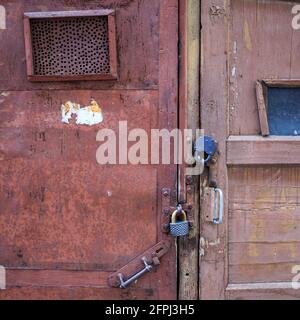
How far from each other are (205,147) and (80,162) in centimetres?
54

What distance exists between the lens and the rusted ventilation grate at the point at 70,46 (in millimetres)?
1646

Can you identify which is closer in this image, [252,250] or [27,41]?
[27,41]

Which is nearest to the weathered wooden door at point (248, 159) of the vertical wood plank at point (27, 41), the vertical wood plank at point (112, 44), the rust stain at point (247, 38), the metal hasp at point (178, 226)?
the rust stain at point (247, 38)

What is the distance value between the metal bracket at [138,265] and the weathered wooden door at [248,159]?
0.62 ft

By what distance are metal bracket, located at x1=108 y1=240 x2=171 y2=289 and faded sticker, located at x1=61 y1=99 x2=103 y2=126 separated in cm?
60

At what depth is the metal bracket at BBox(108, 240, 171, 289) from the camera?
169 centimetres

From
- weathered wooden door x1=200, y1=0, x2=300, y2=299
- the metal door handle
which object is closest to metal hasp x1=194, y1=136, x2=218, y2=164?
weathered wooden door x1=200, y1=0, x2=300, y2=299

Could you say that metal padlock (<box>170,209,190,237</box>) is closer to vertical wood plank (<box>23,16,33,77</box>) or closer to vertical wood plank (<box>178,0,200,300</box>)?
vertical wood plank (<box>178,0,200,300</box>)

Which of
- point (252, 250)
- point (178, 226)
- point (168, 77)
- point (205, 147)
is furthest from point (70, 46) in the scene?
point (252, 250)

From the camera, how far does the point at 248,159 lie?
171 centimetres

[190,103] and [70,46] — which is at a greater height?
[70,46]

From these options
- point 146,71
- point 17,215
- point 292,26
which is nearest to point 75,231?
point 17,215

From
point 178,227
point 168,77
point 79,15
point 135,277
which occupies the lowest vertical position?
point 135,277

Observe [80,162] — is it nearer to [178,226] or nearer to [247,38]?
[178,226]
